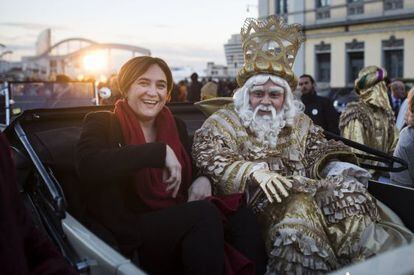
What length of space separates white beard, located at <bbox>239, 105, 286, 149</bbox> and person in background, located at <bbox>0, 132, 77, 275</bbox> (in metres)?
1.86

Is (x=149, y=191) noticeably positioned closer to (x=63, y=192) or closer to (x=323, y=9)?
(x=63, y=192)

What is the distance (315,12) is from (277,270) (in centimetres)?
3111

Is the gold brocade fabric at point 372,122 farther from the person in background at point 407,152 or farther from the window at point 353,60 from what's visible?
the window at point 353,60

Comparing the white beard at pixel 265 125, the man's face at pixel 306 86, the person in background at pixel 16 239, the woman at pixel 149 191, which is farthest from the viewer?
the man's face at pixel 306 86

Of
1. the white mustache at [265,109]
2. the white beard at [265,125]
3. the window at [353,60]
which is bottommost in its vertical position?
the white beard at [265,125]

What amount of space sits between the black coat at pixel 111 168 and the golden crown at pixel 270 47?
1.15m

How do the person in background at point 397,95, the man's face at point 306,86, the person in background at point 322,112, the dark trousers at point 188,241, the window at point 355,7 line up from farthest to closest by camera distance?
the window at point 355,7 → the person in background at point 397,95 → the man's face at point 306,86 → the person in background at point 322,112 → the dark trousers at point 188,241

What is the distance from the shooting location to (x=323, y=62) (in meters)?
31.9

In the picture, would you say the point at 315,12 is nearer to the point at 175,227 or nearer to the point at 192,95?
the point at 192,95

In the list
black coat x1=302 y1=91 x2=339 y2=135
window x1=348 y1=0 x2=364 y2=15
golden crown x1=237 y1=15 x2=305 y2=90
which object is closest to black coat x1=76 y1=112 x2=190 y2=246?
golden crown x1=237 y1=15 x2=305 y2=90

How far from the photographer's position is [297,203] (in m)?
2.73

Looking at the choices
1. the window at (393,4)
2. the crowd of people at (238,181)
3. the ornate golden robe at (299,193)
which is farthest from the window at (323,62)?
the ornate golden robe at (299,193)

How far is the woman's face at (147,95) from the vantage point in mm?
2752

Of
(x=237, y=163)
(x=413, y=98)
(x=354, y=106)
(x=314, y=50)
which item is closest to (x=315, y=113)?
(x=354, y=106)
